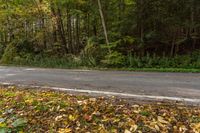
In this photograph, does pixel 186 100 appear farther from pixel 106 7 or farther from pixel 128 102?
pixel 106 7

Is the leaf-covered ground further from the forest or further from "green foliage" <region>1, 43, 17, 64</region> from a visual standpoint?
"green foliage" <region>1, 43, 17, 64</region>

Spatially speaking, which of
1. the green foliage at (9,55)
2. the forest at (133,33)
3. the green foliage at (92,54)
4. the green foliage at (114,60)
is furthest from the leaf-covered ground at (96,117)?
the green foliage at (9,55)

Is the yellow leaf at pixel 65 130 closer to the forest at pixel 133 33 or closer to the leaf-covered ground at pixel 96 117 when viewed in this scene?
the leaf-covered ground at pixel 96 117

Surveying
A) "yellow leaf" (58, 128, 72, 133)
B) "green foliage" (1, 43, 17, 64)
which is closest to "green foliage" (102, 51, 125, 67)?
"green foliage" (1, 43, 17, 64)

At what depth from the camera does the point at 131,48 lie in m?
15.3

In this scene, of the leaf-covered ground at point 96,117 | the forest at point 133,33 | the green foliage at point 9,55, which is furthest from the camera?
the green foliage at point 9,55

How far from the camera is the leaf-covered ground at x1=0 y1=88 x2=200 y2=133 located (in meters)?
4.03

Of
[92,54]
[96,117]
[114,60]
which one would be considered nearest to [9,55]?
[92,54]

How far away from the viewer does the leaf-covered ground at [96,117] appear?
13.2ft

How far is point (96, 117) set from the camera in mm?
4430

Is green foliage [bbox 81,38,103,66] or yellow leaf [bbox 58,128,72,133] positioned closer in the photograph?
yellow leaf [bbox 58,128,72,133]

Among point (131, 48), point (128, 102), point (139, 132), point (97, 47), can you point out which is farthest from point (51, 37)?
point (139, 132)

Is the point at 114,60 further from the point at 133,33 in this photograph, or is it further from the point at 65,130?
the point at 65,130

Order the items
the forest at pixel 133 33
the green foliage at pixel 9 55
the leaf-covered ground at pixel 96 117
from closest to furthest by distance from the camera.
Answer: the leaf-covered ground at pixel 96 117
the forest at pixel 133 33
the green foliage at pixel 9 55
